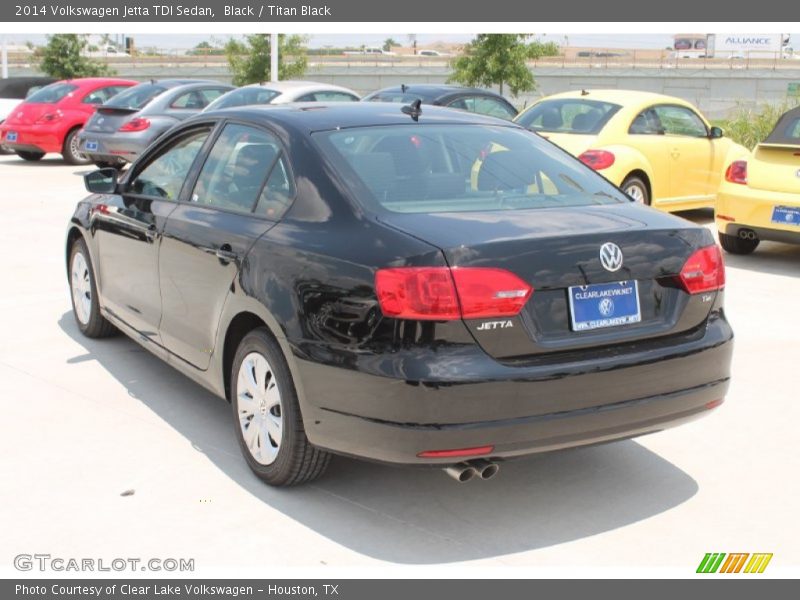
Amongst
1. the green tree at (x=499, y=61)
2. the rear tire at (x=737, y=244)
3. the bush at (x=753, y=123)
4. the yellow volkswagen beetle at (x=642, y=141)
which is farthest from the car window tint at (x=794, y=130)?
the green tree at (x=499, y=61)

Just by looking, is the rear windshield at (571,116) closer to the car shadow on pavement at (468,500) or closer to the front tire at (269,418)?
the car shadow on pavement at (468,500)

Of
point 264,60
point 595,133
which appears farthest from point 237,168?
point 264,60

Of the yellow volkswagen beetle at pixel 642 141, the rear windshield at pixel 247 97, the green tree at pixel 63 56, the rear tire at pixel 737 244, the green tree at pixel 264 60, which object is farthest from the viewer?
the green tree at pixel 264 60

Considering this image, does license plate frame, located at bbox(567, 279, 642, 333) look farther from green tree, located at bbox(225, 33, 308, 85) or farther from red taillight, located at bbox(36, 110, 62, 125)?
green tree, located at bbox(225, 33, 308, 85)

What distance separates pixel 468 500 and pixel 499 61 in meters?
32.9

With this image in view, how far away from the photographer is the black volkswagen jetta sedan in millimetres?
3902

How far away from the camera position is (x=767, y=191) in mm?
9750

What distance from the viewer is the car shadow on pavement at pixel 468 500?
4.20 meters

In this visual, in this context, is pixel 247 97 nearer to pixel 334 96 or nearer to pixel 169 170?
pixel 334 96

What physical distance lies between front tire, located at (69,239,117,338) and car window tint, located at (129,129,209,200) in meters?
0.90

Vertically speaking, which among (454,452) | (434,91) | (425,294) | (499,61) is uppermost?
(425,294)

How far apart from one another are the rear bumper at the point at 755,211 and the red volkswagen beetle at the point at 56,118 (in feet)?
40.8

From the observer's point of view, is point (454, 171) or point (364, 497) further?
point (454, 171)
